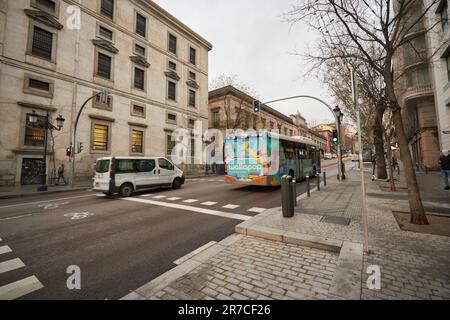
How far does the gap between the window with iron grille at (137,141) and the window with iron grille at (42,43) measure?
865 centimetres

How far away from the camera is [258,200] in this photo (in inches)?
332

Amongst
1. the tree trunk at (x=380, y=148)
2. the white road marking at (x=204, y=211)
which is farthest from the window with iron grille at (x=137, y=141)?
the tree trunk at (x=380, y=148)

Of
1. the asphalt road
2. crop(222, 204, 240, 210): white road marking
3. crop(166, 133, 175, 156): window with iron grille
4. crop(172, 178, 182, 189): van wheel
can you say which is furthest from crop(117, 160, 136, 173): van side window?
crop(166, 133, 175, 156): window with iron grille

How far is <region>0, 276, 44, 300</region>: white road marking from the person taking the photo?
8.46 feet

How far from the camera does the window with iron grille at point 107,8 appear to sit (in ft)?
62.2

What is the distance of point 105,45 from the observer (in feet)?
60.8

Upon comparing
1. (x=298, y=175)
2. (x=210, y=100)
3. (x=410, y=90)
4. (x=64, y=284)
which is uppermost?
(x=210, y=100)

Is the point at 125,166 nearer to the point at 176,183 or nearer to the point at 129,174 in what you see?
the point at 129,174

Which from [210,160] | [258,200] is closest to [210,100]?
[210,160]

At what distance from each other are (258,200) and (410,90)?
22.2 metres

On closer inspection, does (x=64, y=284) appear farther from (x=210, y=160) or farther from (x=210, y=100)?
(x=210, y=100)

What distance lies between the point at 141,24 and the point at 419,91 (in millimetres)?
29706

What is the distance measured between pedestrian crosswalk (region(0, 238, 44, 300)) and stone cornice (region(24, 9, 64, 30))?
19.2m

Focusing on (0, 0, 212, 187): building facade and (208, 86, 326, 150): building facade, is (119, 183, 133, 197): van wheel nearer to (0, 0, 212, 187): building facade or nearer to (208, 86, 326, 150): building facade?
(0, 0, 212, 187): building facade
